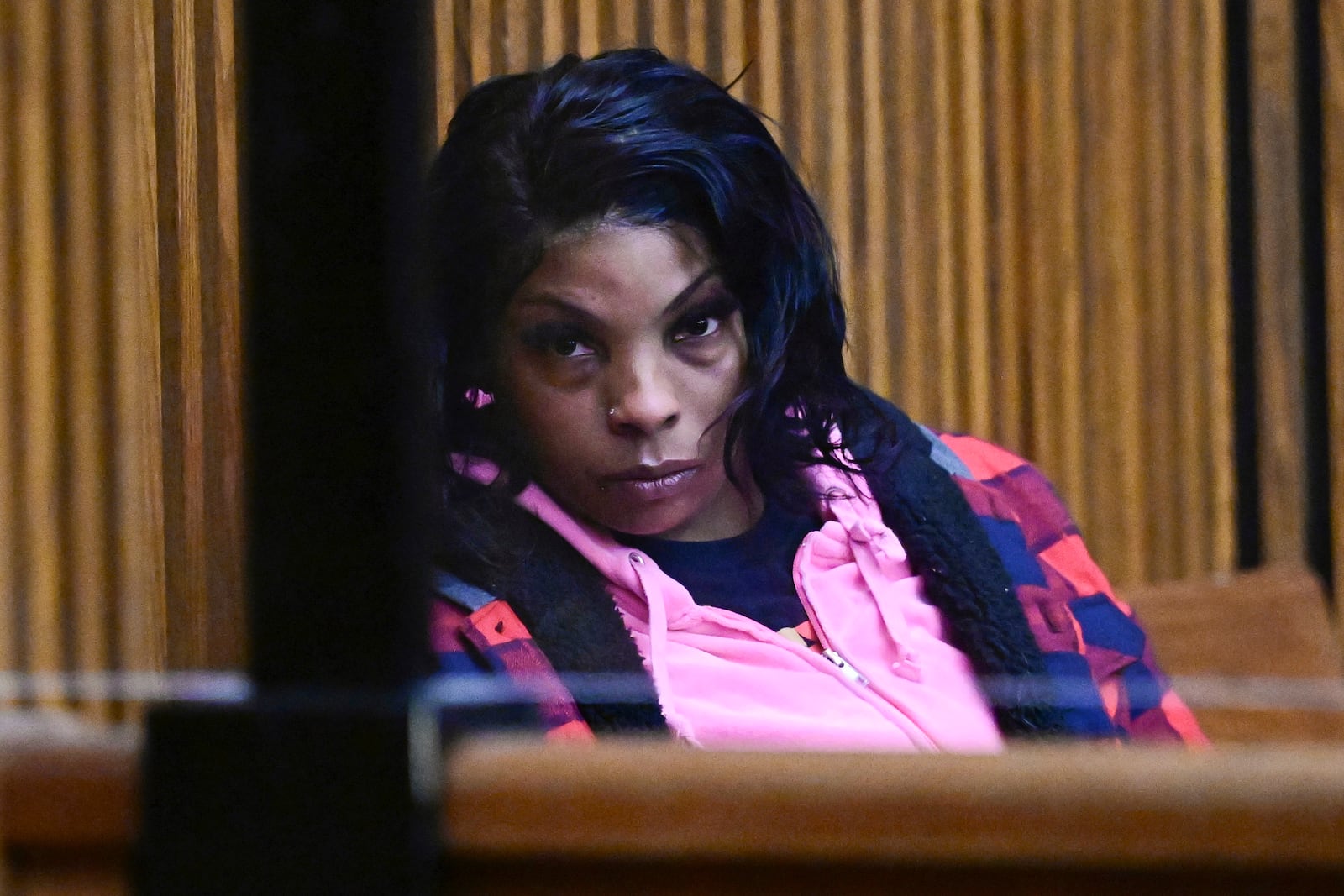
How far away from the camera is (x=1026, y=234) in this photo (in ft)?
1.99

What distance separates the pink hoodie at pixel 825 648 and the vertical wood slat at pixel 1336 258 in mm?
204

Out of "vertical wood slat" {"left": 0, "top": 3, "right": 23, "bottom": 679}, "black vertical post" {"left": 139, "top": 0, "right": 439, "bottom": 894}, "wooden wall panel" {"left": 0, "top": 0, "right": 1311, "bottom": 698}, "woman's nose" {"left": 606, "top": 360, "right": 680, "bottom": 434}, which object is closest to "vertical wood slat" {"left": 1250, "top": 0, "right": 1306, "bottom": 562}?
"wooden wall panel" {"left": 0, "top": 0, "right": 1311, "bottom": 698}

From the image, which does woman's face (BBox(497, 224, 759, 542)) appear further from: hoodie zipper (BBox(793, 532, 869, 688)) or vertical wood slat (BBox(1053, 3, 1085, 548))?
vertical wood slat (BBox(1053, 3, 1085, 548))

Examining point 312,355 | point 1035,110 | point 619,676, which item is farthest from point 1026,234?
point 312,355

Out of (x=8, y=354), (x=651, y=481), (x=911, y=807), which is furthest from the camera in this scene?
(x=651, y=481)

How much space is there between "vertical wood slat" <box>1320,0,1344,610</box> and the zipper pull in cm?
25

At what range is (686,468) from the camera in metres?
0.57

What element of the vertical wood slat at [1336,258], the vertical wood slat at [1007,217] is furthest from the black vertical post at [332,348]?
the vertical wood slat at [1336,258]

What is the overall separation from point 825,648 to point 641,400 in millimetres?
152

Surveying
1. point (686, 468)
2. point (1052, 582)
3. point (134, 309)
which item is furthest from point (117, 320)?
point (1052, 582)

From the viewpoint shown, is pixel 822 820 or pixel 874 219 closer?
pixel 822 820

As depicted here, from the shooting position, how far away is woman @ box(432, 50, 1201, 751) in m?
0.53

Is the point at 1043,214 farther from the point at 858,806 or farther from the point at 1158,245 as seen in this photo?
the point at 858,806

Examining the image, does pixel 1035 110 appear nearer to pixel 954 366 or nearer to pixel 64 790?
pixel 954 366
